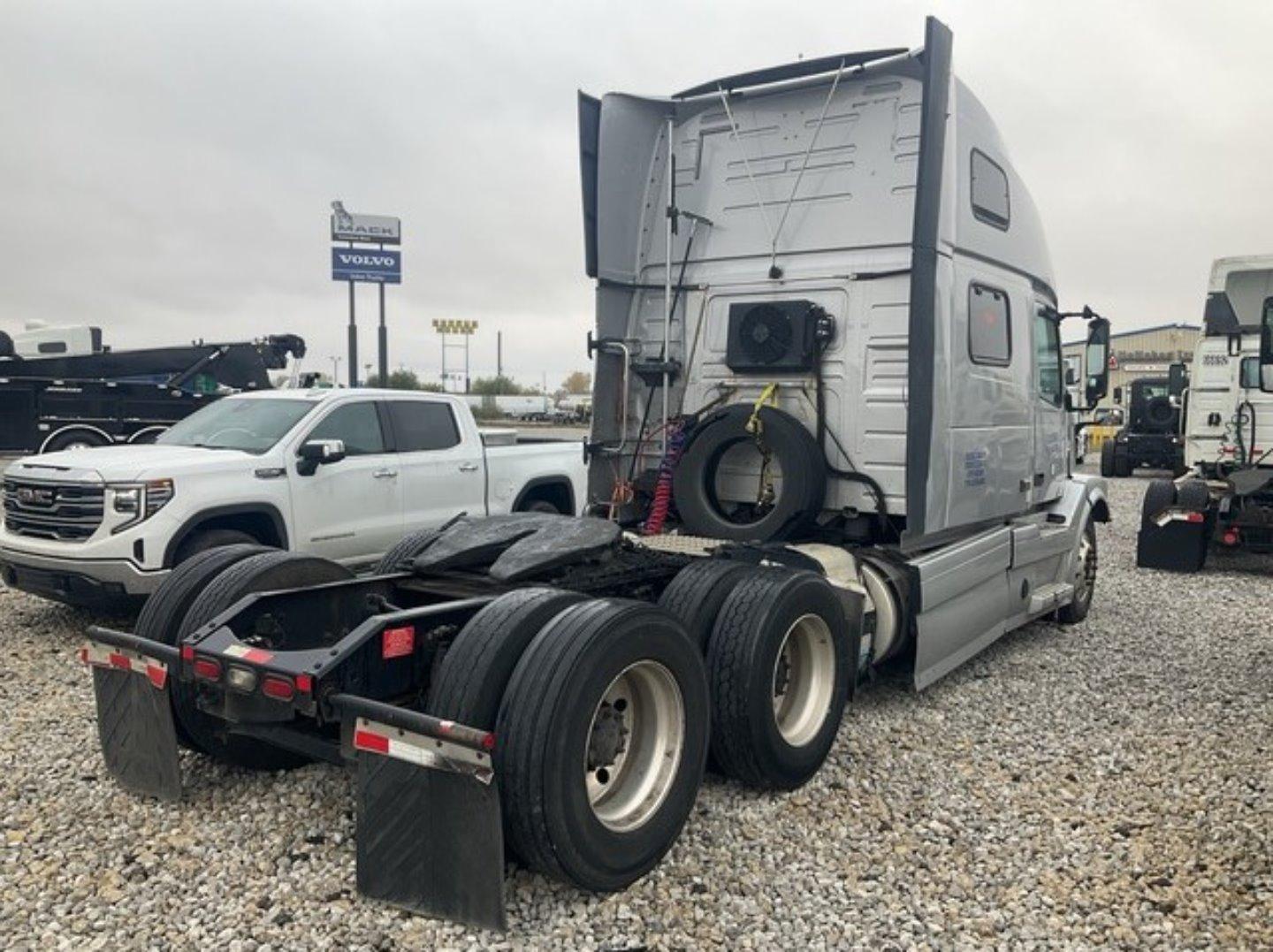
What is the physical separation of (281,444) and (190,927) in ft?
15.5

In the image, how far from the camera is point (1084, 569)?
7883 mm

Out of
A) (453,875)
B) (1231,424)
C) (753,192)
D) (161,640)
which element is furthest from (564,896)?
(1231,424)

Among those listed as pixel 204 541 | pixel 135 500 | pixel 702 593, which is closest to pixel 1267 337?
pixel 702 593

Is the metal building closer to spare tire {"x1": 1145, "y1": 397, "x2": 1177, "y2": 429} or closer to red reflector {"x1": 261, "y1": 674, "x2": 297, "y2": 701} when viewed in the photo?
spare tire {"x1": 1145, "y1": 397, "x2": 1177, "y2": 429}

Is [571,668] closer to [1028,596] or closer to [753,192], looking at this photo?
[753,192]

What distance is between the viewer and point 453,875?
297cm

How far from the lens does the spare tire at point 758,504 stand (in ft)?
18.1

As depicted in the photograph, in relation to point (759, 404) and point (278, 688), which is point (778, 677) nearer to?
point (759, 404)

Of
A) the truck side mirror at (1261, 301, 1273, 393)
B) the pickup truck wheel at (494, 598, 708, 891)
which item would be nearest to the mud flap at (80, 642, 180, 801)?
the pickup truck wheel at (494, 598, 708, 891)

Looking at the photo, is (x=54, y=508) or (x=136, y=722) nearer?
(x=136, y=722)

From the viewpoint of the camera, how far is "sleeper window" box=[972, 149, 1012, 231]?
5.79 meters

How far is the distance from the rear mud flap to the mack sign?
61.2ft

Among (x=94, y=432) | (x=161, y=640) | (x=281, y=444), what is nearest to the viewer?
(x=161, y=640)

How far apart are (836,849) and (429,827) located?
63.5 inches
